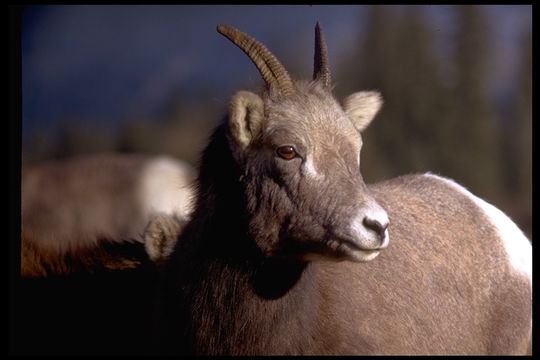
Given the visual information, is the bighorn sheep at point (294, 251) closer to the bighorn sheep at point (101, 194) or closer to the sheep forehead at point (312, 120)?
the sheep forehead at point (312, 120)

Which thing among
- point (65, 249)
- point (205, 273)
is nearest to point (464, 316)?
point (205, 273)

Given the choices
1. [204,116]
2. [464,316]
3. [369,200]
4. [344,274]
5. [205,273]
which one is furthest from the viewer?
[204,116]

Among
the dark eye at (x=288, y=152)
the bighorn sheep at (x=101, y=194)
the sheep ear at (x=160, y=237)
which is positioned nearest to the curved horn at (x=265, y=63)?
the dark eye at (x=288, y=152)

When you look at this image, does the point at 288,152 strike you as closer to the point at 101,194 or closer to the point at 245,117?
the point at 245,117

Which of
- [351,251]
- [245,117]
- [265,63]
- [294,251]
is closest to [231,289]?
[294,251]

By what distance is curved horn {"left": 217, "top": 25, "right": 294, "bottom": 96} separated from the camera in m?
6.12

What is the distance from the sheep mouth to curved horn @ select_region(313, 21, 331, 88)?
4.33 ft

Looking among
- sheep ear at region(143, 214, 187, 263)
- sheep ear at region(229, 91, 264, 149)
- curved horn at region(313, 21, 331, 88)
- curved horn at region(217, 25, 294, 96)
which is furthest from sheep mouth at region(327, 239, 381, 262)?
sheep ear at region(143, 214, 187, 263)

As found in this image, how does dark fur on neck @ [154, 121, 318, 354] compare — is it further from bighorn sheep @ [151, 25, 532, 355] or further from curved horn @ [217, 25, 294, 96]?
curved horn @ [217, 25, 294, 96]

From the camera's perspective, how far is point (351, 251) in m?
5.54

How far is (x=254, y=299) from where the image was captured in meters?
5.96

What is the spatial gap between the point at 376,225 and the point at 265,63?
56.9 inches

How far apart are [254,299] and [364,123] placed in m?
1.59

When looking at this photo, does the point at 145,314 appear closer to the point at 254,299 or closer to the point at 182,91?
the point at 254,299
